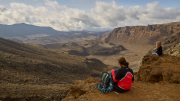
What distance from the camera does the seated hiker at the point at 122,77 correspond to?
14.0 ft

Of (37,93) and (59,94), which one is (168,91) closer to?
(59,94)

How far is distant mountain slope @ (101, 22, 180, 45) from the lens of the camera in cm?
8669

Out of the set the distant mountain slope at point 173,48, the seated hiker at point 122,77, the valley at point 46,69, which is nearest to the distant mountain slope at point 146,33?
the valley at point 46,69

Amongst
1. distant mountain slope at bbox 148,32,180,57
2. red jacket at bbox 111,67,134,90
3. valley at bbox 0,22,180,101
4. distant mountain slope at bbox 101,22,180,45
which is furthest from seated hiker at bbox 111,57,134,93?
distant mountain slope at bbox 101,22,180,45

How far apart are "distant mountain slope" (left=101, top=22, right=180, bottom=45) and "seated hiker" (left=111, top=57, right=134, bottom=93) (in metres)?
95.0

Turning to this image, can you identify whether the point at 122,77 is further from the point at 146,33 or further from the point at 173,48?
the point at 146,33

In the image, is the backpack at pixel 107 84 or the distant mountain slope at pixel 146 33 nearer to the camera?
the backpack at pixel 107 84

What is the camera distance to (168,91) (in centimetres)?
489

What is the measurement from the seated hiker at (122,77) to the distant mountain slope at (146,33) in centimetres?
9503

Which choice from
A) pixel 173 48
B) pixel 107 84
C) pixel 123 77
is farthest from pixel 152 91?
pixel 173 48

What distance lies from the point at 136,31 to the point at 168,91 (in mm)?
112218

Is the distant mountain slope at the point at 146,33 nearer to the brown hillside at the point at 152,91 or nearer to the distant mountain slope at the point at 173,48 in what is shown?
the distant mountain slope at the point at 173,48

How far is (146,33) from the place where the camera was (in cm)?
9775

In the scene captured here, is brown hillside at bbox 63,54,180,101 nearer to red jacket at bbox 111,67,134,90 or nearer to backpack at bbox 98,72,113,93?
backpack at bbox 98,72,113,93
